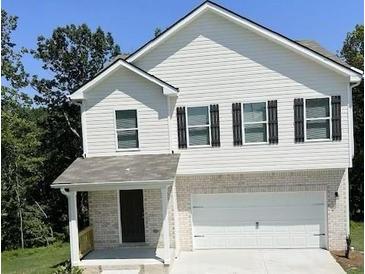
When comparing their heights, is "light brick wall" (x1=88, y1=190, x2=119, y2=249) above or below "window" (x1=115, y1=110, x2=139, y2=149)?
below

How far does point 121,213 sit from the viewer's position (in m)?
15.4

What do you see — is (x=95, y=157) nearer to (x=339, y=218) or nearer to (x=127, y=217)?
(x=127, y=217)

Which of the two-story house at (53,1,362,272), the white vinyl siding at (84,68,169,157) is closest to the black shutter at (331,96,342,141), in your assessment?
the two-story house at (53,1,362,272)

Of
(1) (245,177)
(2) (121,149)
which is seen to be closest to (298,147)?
(1) (245,177)

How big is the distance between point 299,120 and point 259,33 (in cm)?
324

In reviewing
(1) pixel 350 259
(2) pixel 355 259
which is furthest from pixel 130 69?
(2) pixel 355 259

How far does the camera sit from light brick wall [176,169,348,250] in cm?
1499

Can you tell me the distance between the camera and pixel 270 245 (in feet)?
50.5

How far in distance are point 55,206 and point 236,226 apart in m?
16.1

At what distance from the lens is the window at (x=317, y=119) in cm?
1439

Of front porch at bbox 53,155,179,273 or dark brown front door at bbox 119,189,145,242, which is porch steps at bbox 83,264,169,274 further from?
dark brown front door at bbox 119,189,145,242

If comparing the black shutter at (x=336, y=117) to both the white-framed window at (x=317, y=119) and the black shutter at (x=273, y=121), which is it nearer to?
the white-framed window at (x=317, y=119)

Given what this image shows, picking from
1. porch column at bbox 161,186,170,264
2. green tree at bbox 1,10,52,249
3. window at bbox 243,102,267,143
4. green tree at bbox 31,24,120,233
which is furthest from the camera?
green tree at bbox 31,24,120,233

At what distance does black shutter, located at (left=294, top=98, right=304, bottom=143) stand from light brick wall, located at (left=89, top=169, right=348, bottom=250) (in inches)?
53.4
